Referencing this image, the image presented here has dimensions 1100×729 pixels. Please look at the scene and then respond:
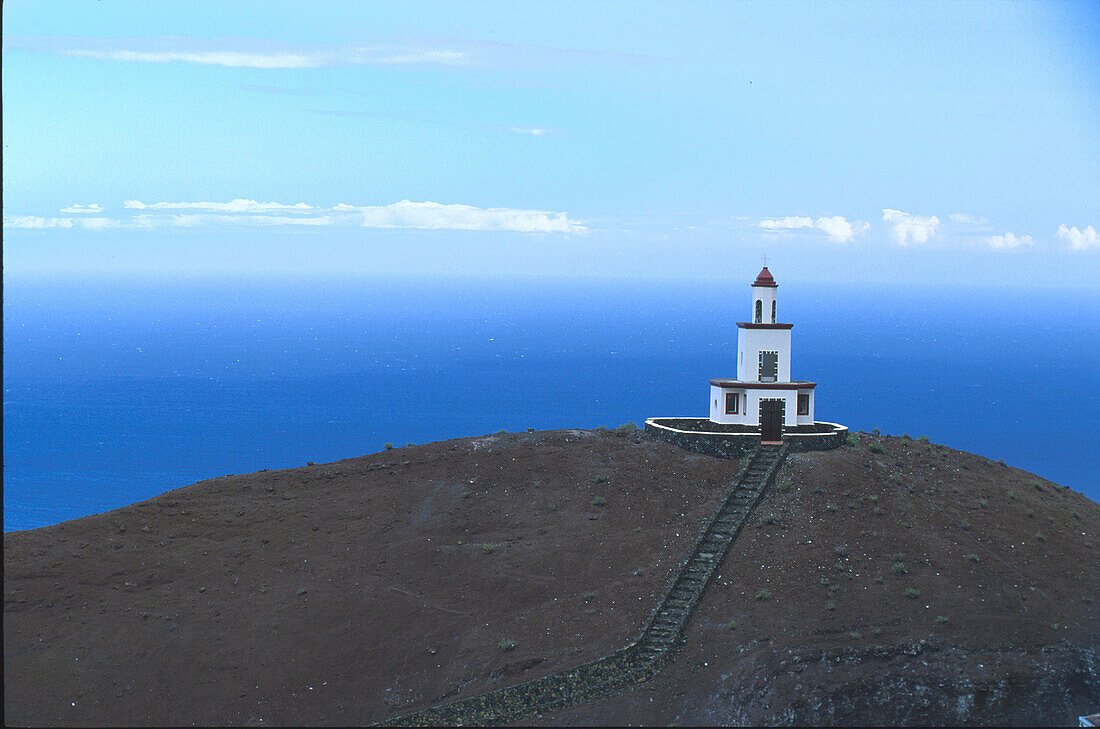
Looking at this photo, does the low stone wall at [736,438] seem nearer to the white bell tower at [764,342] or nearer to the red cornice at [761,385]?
the red cornice at [761,385]

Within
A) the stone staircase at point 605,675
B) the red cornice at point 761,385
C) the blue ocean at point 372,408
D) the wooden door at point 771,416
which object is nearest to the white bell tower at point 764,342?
the red cornice at point 761,385

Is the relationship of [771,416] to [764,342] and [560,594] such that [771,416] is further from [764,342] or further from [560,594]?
[560,594]

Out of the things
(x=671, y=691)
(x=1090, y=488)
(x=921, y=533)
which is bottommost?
(x=1090, y=488)

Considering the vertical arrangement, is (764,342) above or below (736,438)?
above

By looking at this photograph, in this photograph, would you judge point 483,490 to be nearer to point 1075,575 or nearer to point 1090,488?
point 1075,575

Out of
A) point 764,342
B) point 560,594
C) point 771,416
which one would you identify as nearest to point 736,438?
point 771,416

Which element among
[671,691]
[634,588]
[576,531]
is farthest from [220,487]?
[671,691]

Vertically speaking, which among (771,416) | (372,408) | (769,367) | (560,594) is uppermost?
(769,367)
